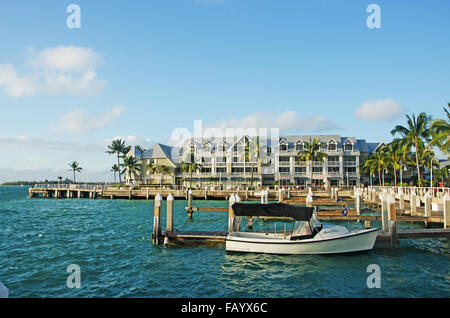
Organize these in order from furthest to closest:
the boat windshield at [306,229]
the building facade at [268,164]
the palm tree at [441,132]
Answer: the building facade at [268,164], the palm tree at [441,132], the boat windshield at [306,229]

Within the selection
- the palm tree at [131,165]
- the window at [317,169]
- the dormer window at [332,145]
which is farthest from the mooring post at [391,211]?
the palm tree at [131,165]

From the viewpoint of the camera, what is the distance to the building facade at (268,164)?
74188 mm

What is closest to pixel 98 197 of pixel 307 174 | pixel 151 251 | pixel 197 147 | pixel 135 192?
pixel 135 192

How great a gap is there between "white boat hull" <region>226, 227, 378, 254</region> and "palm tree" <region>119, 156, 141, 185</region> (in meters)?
67.7

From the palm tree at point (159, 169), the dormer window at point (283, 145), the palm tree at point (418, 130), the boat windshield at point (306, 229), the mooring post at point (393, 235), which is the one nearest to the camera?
the boat windshield at point (306, 229)

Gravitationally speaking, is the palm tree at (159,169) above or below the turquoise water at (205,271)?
above

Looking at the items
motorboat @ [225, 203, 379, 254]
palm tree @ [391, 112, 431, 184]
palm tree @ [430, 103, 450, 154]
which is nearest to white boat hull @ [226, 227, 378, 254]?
motorboat @ [225, 203, 379, 254]

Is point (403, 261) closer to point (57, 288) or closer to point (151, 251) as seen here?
point (151, 251)

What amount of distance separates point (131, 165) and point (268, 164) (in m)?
34.7

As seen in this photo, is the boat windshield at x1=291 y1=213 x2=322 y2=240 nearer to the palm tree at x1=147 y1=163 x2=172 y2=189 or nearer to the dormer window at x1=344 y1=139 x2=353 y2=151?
the dormer window at x1=344 y1=139 x2=353 y2=151

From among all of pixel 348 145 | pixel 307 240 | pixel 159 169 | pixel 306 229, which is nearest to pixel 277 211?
pixel 306 229

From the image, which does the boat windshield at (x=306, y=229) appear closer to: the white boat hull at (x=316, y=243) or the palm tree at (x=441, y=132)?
the white boat hull at (x=316, y=243)

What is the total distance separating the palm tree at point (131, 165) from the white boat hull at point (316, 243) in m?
67.7
